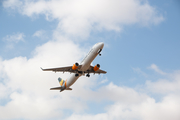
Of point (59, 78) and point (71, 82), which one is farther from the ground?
point (59, 78)

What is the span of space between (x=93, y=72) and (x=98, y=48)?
11.7 meters

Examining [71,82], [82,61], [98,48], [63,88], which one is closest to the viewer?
[98,48]

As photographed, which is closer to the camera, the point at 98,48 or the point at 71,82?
the point at 98,48

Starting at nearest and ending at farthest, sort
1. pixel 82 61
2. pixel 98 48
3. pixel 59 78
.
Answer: pixel 98 48 → pixel 82 61 → pixel 59 78

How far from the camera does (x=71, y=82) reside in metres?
55.0

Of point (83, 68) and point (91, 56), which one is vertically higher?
point (91, 56)

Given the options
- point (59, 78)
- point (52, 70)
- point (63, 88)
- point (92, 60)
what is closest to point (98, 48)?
point (92, 60)

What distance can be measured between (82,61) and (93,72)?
23.1ft

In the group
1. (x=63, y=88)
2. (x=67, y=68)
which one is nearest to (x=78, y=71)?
(x=67, y=68)

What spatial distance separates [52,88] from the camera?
5988 cm

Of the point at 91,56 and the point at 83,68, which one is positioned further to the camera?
the point at 83,68

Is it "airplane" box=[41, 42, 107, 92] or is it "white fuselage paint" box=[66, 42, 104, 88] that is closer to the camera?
"white fuselage paint" box=[66, 42, 104, 88]

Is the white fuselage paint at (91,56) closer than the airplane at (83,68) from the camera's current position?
Yes

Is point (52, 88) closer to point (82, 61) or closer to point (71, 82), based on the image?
point (71, 82)
